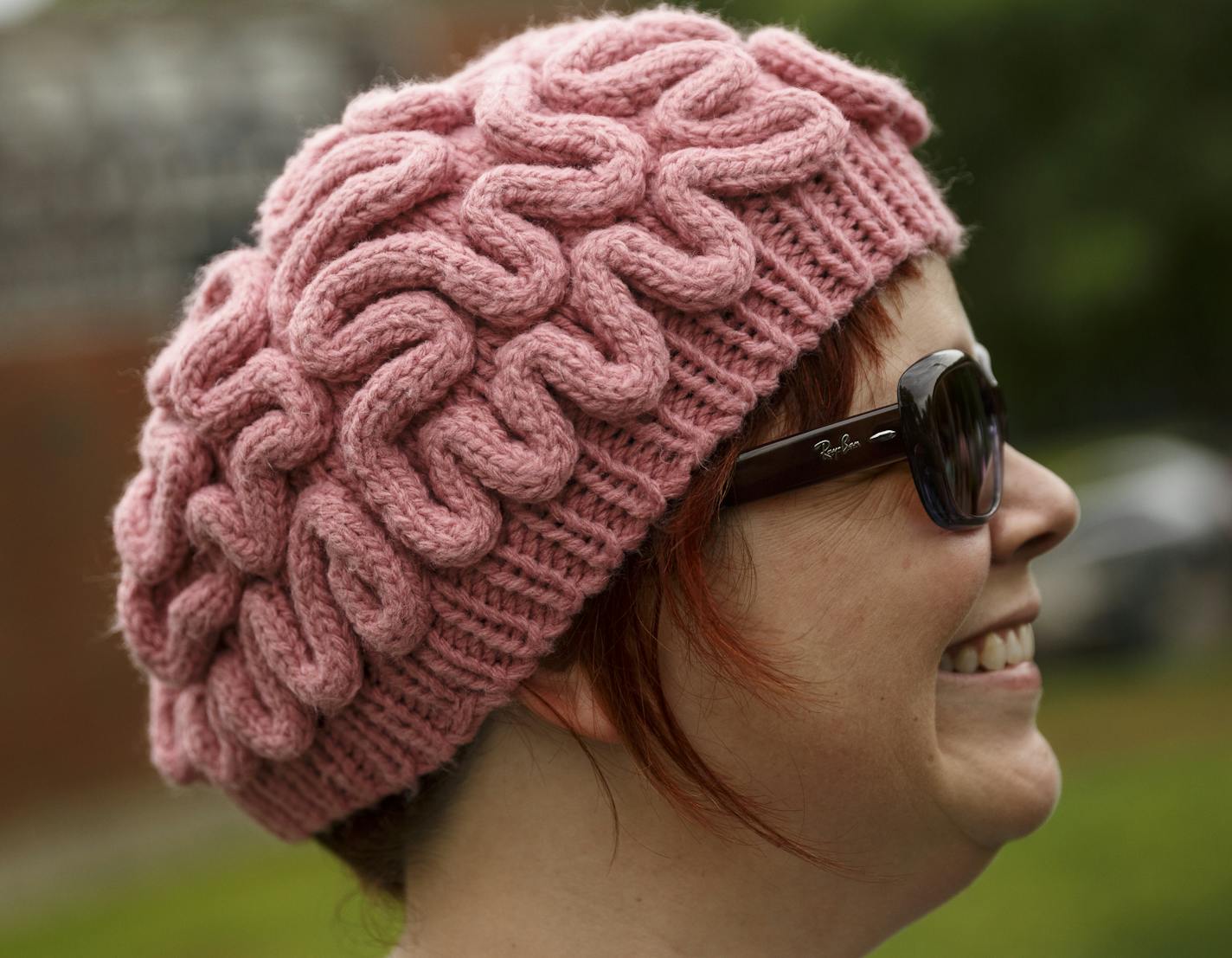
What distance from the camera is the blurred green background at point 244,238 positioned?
8.38 metres

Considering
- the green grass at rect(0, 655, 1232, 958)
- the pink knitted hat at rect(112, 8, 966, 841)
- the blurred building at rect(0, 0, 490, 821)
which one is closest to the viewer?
the pink knitted hat at rect(112, 8, 966, 841)

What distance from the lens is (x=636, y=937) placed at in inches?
74.2

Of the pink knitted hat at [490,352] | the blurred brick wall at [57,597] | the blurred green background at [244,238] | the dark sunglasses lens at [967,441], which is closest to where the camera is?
the pink knitted hat at [490,352]

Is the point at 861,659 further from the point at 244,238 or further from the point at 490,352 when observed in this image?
the point at 244,238

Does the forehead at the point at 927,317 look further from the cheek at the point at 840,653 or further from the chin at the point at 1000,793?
the chin at the point at 1000,793

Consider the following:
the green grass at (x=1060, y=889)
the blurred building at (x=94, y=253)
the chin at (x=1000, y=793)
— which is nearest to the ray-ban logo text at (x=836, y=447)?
the chin at (x=1000, y=793)

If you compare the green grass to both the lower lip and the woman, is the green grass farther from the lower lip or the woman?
the lower lip

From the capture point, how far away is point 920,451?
183cm

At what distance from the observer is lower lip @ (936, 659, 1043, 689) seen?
1.95 m

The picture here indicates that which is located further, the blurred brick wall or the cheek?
the blurred brick wall

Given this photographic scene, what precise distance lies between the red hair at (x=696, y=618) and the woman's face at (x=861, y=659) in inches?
1.0

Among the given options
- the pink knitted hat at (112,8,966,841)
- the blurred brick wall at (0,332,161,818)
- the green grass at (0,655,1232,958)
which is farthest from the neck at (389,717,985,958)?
the blurred brick wall at (0,332,161,818)

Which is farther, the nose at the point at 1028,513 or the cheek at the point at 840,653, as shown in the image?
the nose at the point at 1028,513

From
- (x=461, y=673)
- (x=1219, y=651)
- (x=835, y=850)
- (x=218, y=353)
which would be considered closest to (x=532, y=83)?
(x=218, y=353)
